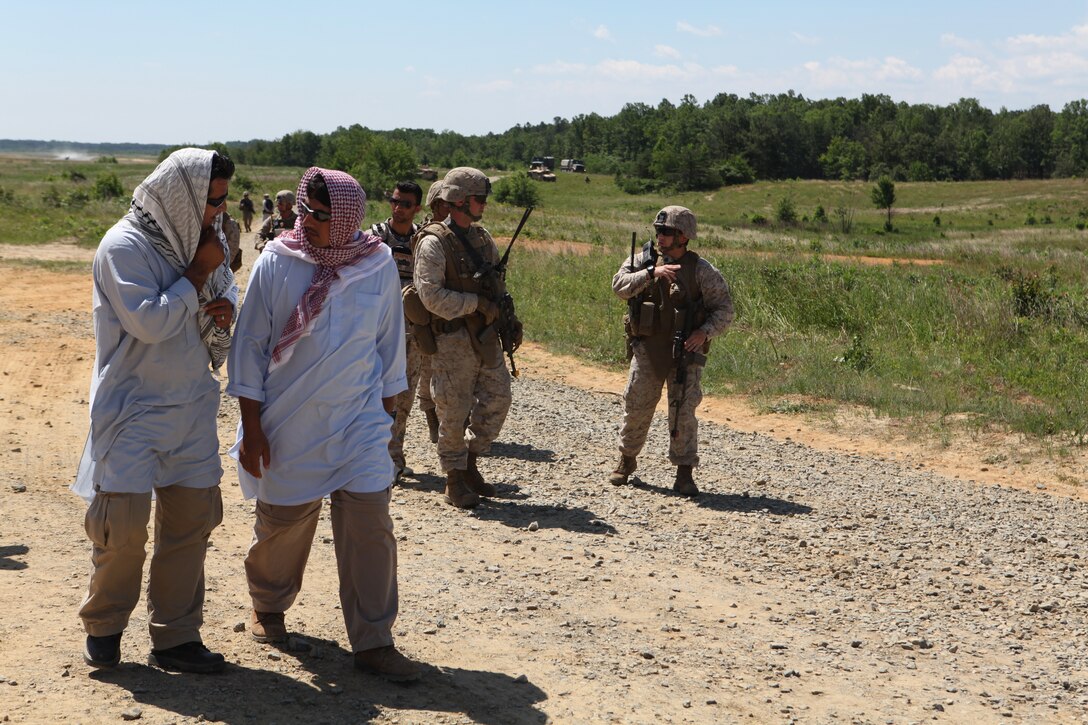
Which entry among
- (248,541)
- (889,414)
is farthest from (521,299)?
(248,541)

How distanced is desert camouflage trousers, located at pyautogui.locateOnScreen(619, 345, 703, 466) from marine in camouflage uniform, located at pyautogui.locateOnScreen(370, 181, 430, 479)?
5.18ft

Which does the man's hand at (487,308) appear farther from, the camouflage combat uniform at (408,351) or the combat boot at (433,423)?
the combat boot at (433,423)

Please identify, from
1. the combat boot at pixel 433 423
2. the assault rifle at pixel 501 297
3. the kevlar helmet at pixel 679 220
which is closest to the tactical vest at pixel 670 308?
the kevlar helmet at pixel 679 220

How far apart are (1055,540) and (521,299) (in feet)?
39.8

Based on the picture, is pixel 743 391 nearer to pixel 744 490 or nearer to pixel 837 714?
pixel 744 490

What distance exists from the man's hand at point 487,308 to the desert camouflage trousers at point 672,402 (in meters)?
1.31

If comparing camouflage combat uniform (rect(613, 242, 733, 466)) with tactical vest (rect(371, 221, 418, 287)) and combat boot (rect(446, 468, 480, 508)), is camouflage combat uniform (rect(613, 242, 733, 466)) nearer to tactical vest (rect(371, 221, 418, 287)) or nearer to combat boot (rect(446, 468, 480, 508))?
combat boot (rect(446, 468, 480, 508))

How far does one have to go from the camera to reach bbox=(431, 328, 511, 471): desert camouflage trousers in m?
7.14

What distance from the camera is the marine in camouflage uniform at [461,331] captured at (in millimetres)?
6910

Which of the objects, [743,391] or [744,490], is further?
[743,391]

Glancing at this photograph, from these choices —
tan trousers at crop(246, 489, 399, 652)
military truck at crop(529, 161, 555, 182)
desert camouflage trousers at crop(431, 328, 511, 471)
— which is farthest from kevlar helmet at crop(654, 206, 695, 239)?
military truck at crop(529, 161, 555, 182)

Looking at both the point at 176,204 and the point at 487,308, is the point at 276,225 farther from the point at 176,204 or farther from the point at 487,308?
the point at 176,204

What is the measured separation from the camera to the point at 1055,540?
708 centimetres

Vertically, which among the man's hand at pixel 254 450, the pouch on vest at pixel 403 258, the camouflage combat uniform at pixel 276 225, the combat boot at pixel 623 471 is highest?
the camouflage combat uniform at pixel 276 225
